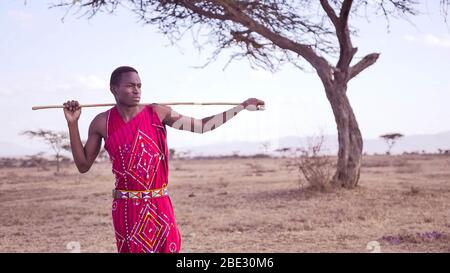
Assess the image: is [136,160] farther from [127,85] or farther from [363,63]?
[363,63]

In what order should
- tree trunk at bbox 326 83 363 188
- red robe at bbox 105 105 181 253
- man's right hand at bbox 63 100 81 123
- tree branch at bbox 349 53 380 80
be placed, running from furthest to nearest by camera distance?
tree branch at bbox 349 53 380 80
tree trunk at bbox 326 83 363 188
man's right hand at bbox 63 100 81 123
red robe at bbox 105 105 181 253

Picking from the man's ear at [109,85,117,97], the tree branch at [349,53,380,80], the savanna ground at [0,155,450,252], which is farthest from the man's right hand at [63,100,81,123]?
the tree branch at [349,53,380,80]

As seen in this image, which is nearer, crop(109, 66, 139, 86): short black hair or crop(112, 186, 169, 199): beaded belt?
crop(112, 186, 169, 199): beaded belt

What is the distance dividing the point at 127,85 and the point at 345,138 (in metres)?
8.83

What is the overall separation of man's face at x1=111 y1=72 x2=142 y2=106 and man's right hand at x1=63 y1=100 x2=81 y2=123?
280 millimetres

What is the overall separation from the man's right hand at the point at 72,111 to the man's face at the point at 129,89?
28 cm

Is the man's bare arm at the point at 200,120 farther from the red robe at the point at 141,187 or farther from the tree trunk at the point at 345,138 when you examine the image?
the tree trunk at the point at 345,138

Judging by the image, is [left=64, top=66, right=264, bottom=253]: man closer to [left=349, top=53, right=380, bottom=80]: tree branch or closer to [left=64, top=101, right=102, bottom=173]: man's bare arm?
[left=64, top=101, right=102, bottom=173]: man's bare arm

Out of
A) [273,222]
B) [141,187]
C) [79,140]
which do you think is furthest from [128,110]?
[273,222]

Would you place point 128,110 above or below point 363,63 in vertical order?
below

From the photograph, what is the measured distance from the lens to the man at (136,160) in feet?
10.0

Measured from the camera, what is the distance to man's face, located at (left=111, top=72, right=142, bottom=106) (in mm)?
3150

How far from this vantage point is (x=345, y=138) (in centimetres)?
1150
